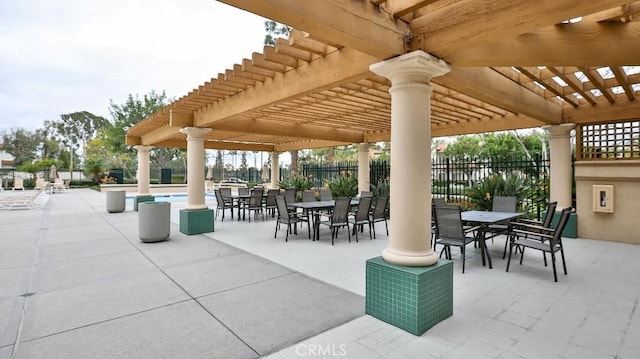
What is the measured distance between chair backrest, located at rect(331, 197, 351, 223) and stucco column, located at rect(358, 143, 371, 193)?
5023 millimetres

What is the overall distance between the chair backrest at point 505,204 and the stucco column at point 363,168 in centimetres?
571

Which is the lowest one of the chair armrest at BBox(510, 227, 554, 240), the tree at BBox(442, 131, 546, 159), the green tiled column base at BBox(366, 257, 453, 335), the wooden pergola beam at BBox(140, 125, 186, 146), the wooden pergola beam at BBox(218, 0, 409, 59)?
the green tiled column base at BBox(366, 257, 453, 335)

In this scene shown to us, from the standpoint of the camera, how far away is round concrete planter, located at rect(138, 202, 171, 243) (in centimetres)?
631

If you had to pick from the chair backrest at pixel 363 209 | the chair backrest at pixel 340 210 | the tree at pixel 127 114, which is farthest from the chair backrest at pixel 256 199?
the tree at pixel 127 114

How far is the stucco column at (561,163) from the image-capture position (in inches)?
268

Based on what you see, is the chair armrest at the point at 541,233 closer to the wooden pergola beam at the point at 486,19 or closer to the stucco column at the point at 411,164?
the stucco column at the point at 411,164

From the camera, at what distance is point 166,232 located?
21.4 feet

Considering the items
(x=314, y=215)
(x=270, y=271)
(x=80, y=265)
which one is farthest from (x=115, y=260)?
(x=314, y=215)

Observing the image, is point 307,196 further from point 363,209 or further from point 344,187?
point 344,187

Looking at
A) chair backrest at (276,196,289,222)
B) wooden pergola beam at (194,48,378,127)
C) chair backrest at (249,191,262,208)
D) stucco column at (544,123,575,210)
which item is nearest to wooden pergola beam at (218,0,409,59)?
wooden pergola beam at (194,48,378,127)

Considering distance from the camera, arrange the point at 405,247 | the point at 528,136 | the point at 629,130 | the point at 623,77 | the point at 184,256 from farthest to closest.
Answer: the point at 528,136 < the point at 629,130 < the point at 184,256 < the point at 623,77 < the point at 405,247

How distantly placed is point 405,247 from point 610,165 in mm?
6193

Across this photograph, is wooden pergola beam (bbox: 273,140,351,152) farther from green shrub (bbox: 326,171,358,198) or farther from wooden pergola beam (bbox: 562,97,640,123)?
wooden pergola beam (bbox: 562,97,640,123)

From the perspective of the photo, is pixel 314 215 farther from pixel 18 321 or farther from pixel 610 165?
pixel 610 165
